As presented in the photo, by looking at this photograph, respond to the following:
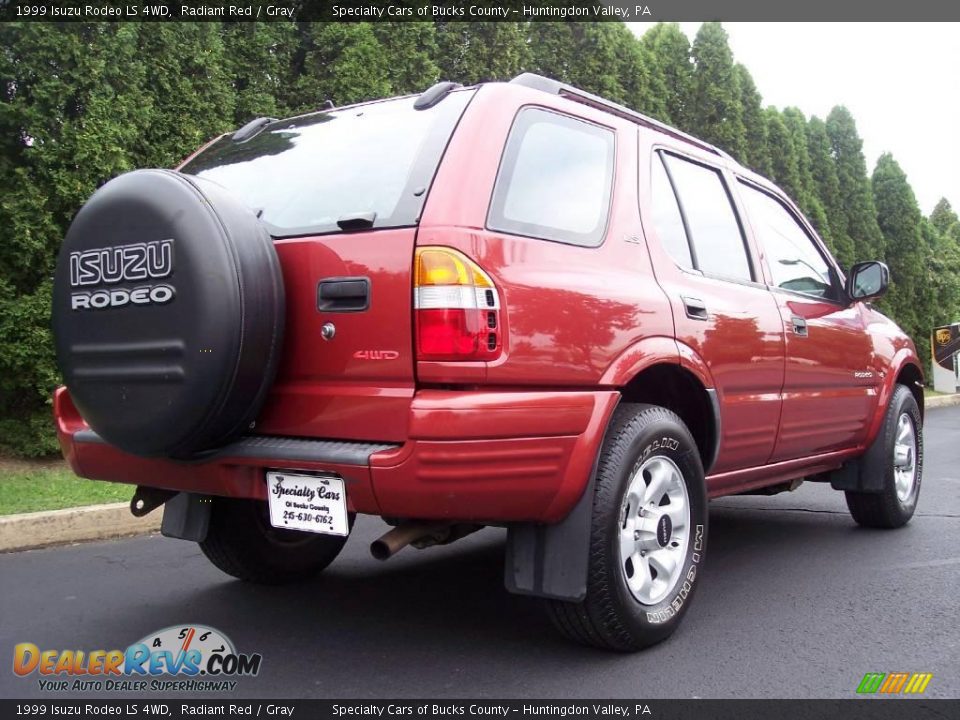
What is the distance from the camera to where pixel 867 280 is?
15.2ft

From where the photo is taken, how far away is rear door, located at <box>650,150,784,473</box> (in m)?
3.30

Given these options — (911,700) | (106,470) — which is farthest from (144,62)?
(911,700)

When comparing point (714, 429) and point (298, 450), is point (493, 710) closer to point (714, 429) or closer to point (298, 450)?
point (298, 450)

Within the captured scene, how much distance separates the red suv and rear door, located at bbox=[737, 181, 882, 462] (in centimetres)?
78

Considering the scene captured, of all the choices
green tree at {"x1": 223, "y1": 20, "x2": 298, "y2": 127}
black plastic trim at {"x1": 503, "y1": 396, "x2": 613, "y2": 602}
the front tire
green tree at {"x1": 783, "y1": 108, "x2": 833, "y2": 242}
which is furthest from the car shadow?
green tree at {"x1": 783, "y1": 108, "x2": 833, "y2": 242}

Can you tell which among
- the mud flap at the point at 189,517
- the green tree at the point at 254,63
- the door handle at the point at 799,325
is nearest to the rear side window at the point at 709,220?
the door handle at the point at 799,325

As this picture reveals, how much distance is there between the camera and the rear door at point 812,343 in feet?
13.1

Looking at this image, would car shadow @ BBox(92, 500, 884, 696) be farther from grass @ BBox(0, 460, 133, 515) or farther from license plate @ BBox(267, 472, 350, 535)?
grass @ BBox(0, 460, 133, 515)

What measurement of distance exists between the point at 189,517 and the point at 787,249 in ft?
10.2

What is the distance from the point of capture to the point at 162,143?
7324 mm

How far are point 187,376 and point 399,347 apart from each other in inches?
23.9

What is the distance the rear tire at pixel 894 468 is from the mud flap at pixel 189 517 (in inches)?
139

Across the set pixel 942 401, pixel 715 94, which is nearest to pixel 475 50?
pixel 715 94

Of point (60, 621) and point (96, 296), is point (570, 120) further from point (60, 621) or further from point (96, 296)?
point (60, 621)
